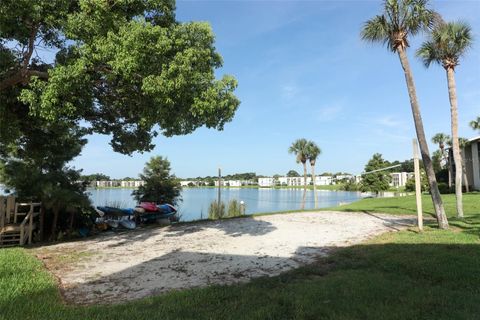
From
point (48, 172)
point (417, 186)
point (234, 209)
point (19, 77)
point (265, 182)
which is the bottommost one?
point (234, 209)

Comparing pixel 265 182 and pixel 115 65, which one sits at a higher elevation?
pixel 265 182

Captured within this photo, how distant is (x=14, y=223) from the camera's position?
12.8 meters

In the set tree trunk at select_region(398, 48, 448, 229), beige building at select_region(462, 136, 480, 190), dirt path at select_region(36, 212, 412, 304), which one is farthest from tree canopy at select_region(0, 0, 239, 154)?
beige building at select_region(462, 136, 480, 190)

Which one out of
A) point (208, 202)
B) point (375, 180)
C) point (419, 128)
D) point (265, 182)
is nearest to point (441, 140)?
point (375, 180)

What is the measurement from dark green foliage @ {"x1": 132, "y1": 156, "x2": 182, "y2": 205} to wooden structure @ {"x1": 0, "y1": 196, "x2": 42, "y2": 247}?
12.5 meters

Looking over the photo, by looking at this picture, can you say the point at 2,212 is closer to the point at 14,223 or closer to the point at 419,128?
the point at 14,223

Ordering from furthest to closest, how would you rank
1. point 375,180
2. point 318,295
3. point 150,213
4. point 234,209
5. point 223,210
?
1. point 375,180
2. point 234,209
3. point 223,210
4. point 150,213
5. point 318,295

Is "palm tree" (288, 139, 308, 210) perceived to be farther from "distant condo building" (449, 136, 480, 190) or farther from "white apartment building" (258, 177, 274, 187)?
"white apartment building" (258, 177, 274, 187)

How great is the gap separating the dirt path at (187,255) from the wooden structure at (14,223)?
9.65 ft

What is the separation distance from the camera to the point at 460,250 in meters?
7.92

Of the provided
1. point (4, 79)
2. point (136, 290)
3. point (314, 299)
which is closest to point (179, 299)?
point (136, 290)

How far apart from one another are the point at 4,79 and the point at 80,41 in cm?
207

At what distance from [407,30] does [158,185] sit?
1813cm

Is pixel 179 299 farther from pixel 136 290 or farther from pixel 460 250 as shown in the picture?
pixel 460 250
